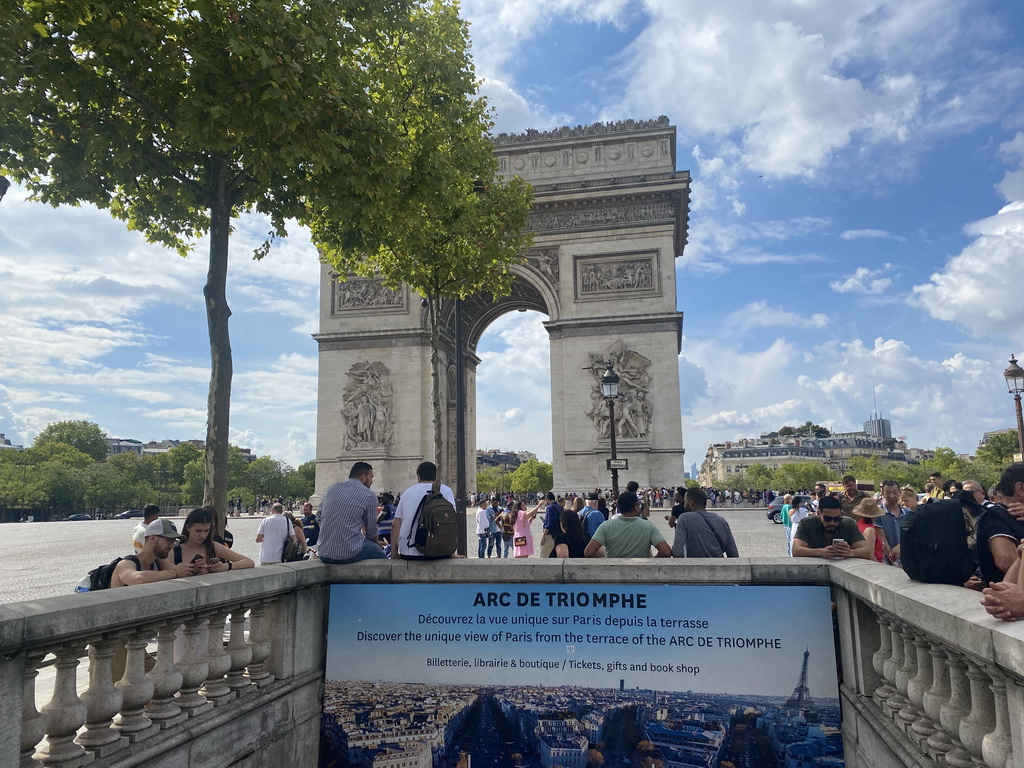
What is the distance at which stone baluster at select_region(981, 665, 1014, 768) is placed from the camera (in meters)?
2.19

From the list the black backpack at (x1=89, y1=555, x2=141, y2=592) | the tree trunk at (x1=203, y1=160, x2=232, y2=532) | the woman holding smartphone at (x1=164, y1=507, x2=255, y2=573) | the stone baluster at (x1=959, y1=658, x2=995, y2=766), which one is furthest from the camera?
the tree trunk at (x1=203, y1=160, x2=232, y2=532)

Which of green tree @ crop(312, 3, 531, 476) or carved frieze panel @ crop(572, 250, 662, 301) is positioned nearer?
green tree @ crop(312, 3, 531, 476)

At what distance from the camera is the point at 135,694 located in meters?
3.03

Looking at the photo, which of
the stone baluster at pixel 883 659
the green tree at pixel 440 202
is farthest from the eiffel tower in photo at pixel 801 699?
the green tree at pixel 440 202

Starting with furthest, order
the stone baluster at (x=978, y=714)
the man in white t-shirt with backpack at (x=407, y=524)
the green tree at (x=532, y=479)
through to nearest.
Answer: the green tree at (x=532, y=479), the man in white t-shirt with backpack at (x=407, y=524), the stone baluster at (x=978, y=714)

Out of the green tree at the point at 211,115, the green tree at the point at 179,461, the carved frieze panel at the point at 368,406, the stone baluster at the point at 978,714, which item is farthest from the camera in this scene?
the green tree at the point at 179,461

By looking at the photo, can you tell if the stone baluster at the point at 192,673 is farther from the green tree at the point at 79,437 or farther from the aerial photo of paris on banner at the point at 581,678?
the green tree at the point at 79,437

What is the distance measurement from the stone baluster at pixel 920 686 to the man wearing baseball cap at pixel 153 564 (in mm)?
3321

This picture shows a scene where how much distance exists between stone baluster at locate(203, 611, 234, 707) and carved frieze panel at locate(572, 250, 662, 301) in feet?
83.4

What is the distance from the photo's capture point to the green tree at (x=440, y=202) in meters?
8.40

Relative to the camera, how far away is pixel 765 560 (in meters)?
4.00

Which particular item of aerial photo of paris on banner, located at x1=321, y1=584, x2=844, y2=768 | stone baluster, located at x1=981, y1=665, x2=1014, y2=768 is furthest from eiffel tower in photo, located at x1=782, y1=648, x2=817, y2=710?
stone baluster, located at x1=981, y1=665, x2=1014, y2=768

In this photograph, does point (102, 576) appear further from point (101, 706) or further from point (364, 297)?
point (364, 297)

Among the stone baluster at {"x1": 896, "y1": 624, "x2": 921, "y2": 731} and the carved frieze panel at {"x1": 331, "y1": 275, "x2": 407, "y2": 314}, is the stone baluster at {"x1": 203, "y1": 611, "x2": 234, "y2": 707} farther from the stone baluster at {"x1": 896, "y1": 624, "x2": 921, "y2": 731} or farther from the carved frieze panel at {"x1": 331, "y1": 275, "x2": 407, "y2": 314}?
the carved frieze panel at {"x1": 331, "y1": 275, "x2": 407, "y2": 314}
